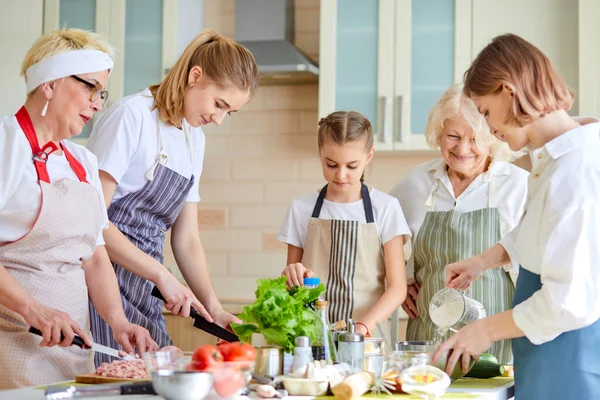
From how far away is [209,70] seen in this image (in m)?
2.47

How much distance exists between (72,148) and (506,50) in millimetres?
1162

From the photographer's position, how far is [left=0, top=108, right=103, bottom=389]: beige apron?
6.40ft

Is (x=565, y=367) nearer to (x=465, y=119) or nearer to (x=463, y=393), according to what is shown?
(x=463, y=393)

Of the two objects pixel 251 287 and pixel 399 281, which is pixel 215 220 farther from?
pixel 399 281

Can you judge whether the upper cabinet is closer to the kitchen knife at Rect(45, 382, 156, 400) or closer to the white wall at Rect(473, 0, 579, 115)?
the white wall at Rect(473, 0, 579, 115)

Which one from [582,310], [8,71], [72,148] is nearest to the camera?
[582,310]

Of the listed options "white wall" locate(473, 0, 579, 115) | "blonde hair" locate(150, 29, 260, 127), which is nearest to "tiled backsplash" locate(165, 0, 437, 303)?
"white wall" locate(473, 0, 579, 115)

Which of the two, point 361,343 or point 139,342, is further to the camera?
point 139,342

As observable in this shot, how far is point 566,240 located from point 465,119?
109 centimetres

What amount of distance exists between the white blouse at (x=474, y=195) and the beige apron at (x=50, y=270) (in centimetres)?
116

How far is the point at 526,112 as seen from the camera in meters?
1.79

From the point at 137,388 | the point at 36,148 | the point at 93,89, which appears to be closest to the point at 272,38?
the point at 93,89

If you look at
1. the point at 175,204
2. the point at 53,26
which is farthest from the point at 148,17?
the point at 175,204

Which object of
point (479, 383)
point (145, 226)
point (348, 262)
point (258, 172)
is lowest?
point (479, 383)
